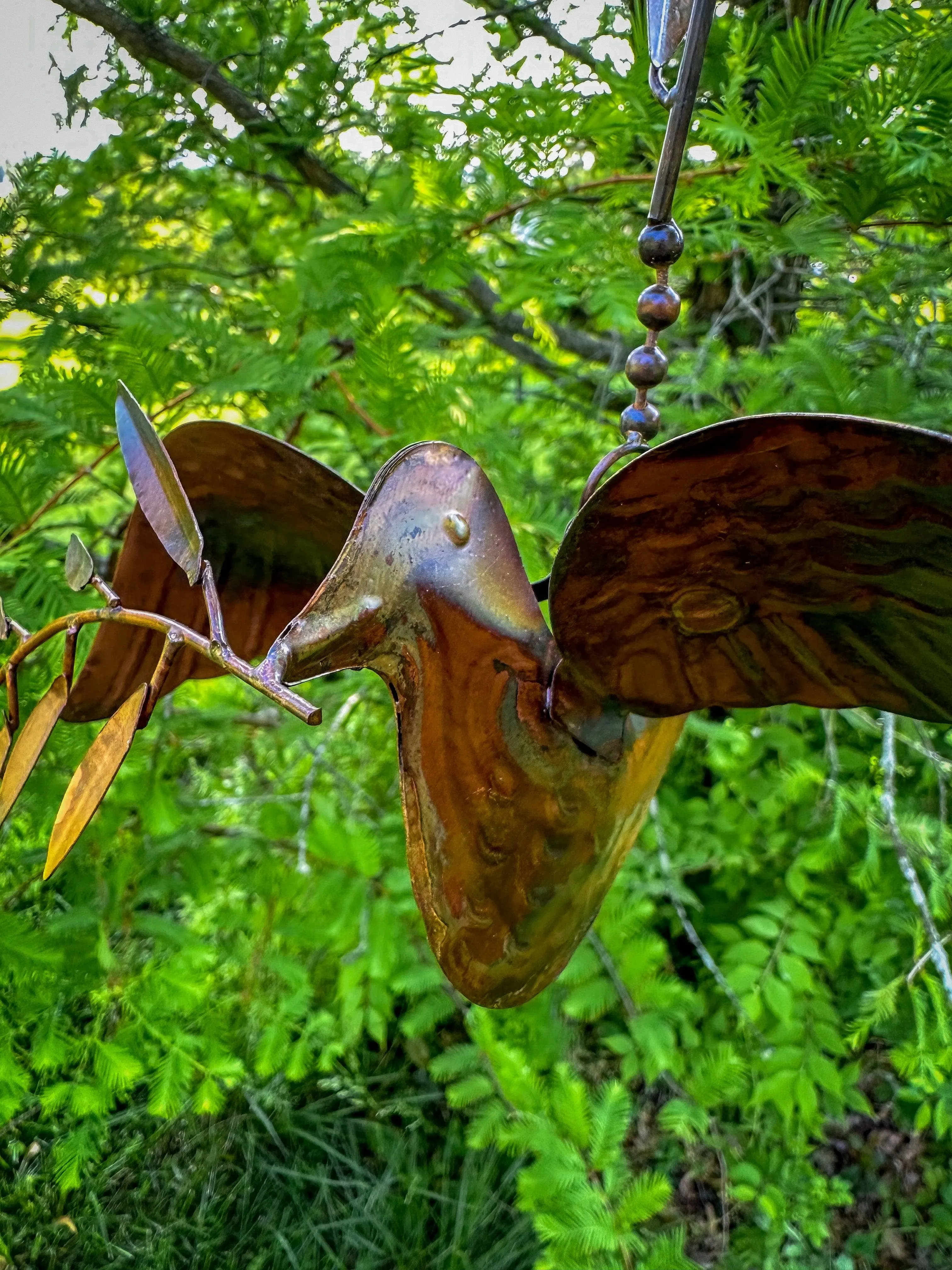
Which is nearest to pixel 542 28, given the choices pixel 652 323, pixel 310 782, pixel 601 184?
pixel 601 184

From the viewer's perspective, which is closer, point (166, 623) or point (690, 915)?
point (166, 623)

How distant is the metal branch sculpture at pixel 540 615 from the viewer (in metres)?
0.21

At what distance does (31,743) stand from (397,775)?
735 mm

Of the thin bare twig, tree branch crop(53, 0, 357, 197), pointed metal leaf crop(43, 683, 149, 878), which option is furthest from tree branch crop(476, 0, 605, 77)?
pointed metal leaf crop(43, 683, 149, 878)

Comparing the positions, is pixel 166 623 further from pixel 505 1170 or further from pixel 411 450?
pixel 505 1170

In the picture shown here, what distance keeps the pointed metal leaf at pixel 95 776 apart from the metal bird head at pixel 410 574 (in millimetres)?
47

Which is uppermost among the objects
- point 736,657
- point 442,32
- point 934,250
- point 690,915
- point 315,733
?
point 442,32

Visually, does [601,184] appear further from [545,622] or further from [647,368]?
[545,622]

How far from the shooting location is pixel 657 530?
23cm

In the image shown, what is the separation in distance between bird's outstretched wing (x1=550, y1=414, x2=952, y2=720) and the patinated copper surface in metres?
0.03

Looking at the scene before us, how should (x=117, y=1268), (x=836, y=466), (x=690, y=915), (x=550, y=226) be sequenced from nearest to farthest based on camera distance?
(x=836, y=466) < (x=550, y=226) < (x=117, y=1268) < (x=690, y=915)

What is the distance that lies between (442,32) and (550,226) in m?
0.20

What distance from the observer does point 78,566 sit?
1.01 ft

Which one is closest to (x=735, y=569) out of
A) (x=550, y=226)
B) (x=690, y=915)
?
(x=550, y=226)
